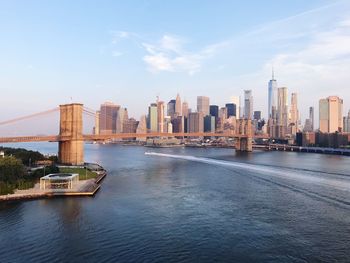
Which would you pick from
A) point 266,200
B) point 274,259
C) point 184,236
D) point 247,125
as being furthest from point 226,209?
point 247,125

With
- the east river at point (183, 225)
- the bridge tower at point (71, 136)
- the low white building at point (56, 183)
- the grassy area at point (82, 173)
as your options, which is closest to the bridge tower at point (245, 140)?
the bridge tower at point (71, 136)

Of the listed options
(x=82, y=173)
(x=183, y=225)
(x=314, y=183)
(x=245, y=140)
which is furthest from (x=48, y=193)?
(x=245, y=140)

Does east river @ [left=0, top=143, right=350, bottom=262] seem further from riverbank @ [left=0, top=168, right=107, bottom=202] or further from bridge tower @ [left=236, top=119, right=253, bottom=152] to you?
bridge tower @ [left=236, top=119, right=253, bottom=152]

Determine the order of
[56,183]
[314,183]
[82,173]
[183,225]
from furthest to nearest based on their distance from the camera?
[82,173] < [314,183] < [56,183] < [183,225]

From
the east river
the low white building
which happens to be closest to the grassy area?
the east river

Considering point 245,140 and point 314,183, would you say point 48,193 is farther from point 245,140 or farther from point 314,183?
point 245,140

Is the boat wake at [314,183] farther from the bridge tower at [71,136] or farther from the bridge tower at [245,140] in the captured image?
the bridge tower at [245,140]

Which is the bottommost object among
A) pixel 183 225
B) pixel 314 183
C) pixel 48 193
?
pixel 183 225
